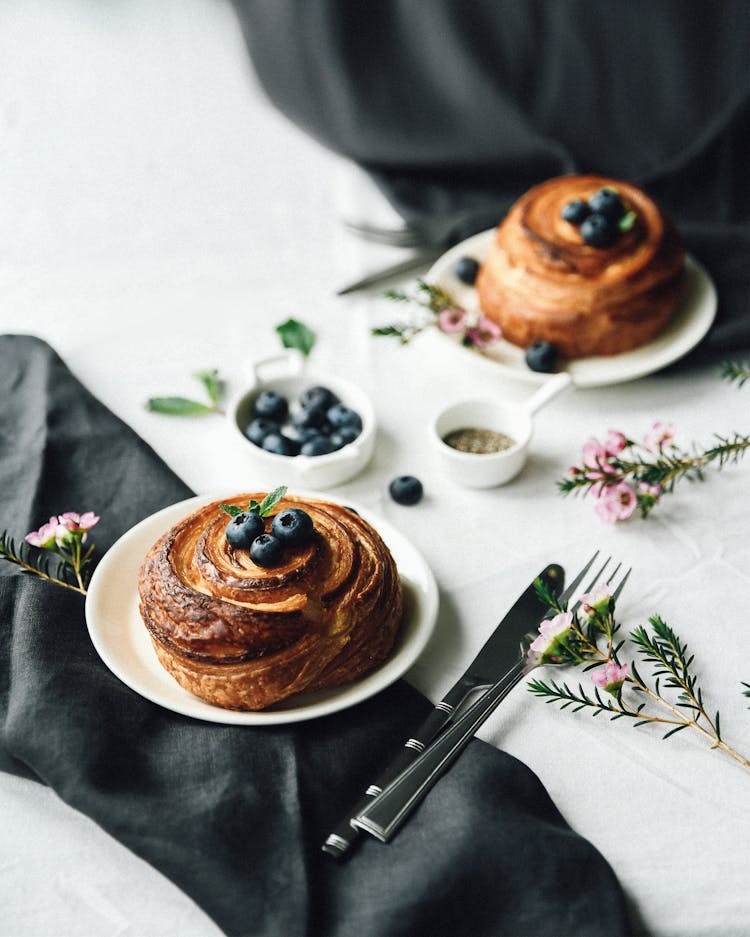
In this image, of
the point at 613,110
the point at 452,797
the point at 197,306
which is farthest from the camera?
the point at 613,110

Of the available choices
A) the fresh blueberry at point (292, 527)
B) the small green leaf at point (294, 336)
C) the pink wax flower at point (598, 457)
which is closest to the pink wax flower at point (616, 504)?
the pink wax flower at point (598, 457)

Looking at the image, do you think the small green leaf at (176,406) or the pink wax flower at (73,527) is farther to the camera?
the small green leaf at (176,406)

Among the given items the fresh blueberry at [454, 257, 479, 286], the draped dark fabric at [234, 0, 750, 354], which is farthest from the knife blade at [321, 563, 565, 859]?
the draped dark fabric at [234, 0, 750, 354]

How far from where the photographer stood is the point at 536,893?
4.12ft

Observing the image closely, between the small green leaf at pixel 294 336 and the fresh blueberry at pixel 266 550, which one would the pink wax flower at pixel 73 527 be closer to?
the fresh blueberry at pixel 266 550

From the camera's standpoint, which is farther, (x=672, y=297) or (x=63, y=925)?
(x=672, y=297)

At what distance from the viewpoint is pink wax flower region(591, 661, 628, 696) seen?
4.71 feet

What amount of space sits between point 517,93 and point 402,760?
212 cm

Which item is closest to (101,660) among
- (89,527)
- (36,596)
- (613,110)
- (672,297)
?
(36,596)

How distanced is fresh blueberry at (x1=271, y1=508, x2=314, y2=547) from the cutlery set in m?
0.31

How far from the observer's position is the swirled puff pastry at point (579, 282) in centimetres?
212

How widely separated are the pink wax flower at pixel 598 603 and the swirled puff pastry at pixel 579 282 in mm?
756

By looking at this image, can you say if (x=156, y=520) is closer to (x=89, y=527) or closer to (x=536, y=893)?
(x=89, y=527)

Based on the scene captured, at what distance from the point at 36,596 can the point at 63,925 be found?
0.49m
